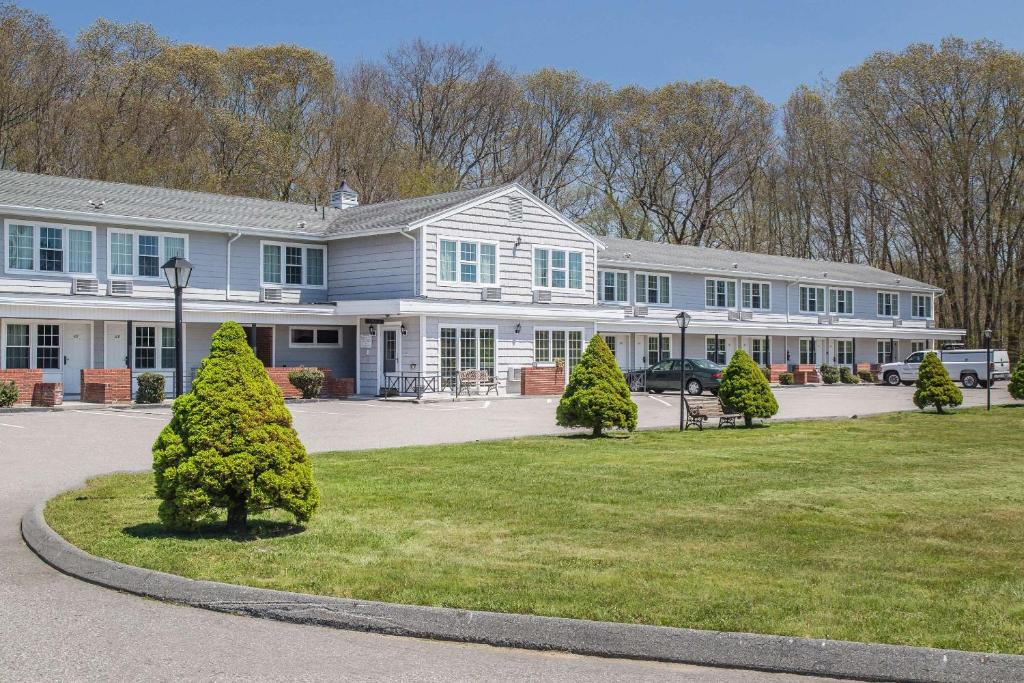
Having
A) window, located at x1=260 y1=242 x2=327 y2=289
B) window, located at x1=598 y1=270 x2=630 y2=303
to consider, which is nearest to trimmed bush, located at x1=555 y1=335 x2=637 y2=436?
window, located at x1=260 y1=242 x2=327 y2=289

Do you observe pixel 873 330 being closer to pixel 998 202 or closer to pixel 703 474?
pixel 998 202

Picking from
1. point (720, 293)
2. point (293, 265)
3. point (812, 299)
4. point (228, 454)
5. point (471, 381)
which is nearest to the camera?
point (228, 454)

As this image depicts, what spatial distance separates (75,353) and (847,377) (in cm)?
3381

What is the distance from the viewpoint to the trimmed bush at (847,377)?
48.7m

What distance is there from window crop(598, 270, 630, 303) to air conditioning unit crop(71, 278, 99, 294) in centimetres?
2033

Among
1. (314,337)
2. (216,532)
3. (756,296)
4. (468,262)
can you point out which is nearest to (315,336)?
(314,337)

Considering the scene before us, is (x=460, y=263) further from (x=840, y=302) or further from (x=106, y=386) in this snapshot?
(x=840, y=302)

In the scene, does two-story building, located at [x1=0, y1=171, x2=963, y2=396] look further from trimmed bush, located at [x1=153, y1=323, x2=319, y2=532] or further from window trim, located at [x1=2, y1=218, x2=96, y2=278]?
trimmed bush, located at [x1=153, y1=323, x2=319, y2=532]

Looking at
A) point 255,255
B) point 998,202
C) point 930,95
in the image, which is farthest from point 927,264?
point 255,255

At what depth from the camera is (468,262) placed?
3509cm

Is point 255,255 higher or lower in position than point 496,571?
higher

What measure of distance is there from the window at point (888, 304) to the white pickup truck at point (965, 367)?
341 inches

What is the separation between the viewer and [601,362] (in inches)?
790

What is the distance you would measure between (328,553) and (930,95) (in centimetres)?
5746
